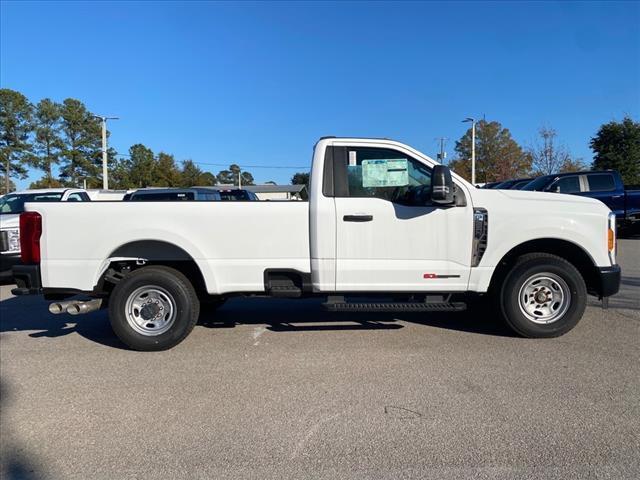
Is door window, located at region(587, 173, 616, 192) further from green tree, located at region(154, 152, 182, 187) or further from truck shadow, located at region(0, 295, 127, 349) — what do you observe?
green tree, located at region(154, 152, 182, 187)

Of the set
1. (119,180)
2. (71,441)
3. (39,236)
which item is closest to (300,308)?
(39,236)

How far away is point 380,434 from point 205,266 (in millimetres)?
2628

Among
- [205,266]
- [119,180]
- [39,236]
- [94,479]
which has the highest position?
[119,180]

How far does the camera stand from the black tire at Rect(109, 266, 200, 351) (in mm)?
5027

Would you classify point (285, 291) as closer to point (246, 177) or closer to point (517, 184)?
point (517, 184)

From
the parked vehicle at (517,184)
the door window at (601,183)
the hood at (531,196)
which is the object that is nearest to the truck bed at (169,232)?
the hood at (531,196)

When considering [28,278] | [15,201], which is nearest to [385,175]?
[28,278]

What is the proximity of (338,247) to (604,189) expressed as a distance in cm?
1292

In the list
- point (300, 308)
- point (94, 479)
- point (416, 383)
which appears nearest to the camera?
point (94, 479)

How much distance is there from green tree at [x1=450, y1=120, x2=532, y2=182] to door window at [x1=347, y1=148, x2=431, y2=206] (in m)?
44.0

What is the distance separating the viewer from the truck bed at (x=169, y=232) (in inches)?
195

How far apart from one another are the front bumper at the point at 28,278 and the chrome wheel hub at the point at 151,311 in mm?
973

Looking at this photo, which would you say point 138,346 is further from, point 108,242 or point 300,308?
point 300,308

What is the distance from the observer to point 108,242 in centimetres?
497
